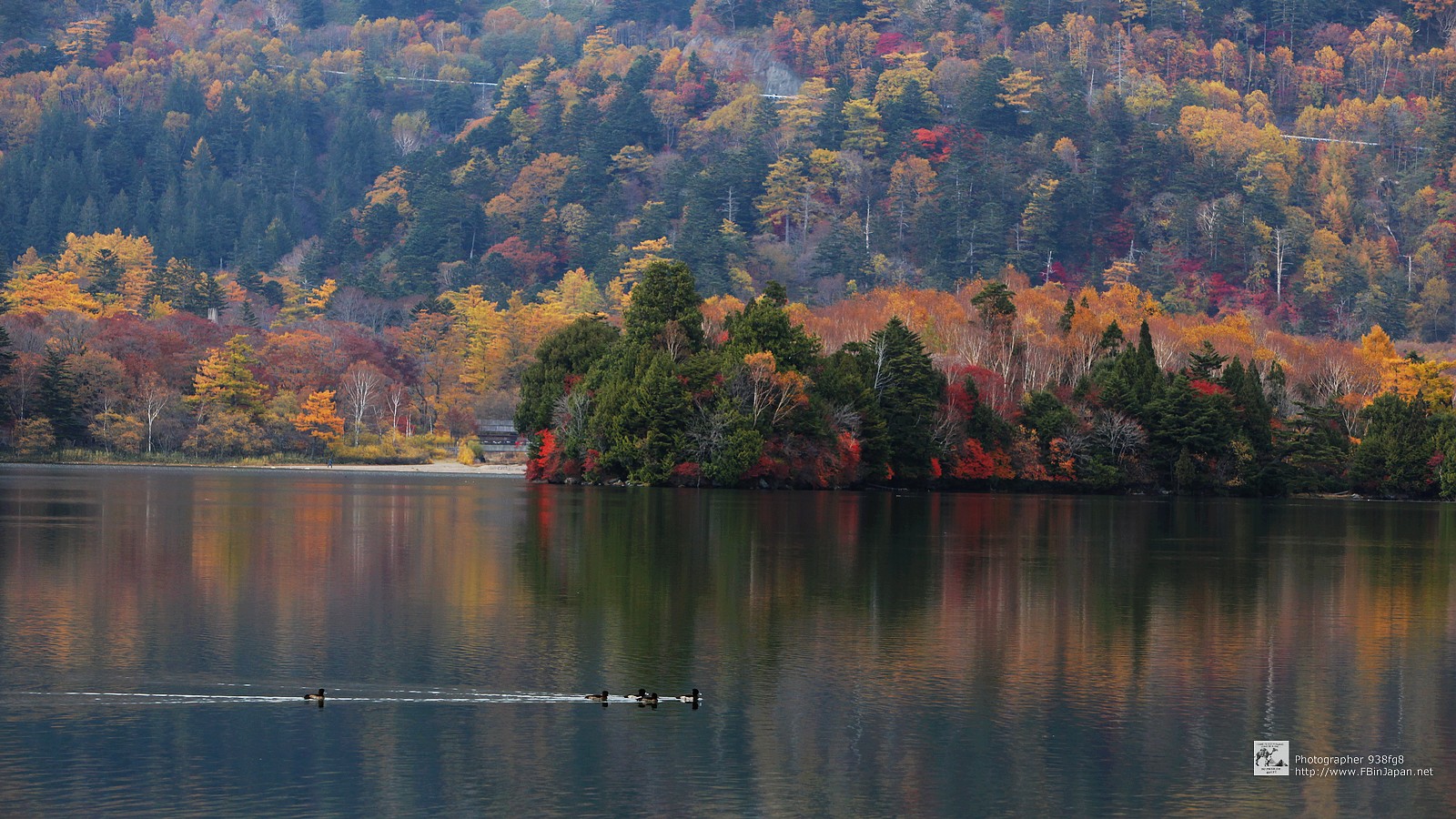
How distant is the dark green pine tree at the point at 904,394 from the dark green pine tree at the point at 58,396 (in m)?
57.3

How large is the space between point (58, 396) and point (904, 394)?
60416 millimetres

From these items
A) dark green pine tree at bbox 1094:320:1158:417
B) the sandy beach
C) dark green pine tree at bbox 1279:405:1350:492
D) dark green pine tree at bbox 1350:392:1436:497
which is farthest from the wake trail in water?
the sandy beach

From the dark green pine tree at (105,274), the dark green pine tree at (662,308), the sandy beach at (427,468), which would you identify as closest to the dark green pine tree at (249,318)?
the dark green pine tree at (105,274)

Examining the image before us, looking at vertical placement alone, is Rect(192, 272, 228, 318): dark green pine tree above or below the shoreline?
above

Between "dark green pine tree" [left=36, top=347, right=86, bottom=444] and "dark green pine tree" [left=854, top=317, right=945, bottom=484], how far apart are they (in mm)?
57266

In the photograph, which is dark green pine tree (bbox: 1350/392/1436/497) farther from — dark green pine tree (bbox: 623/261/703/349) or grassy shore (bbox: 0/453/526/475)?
grassy shore (bbox: 0/453/526/475)

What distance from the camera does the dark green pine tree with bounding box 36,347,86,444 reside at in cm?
10794

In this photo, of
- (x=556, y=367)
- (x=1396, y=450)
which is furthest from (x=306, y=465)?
(x=1396, y=450)

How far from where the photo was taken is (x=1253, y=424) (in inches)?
3787

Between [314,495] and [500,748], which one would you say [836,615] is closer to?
[500,748]

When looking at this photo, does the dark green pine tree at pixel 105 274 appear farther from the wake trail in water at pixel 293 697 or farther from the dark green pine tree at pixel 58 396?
the wake trail in water at pixel 293 697

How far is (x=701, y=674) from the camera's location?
2456cm

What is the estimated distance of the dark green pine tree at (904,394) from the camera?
8962 cm

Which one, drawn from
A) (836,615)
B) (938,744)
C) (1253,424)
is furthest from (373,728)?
(1253,424)
